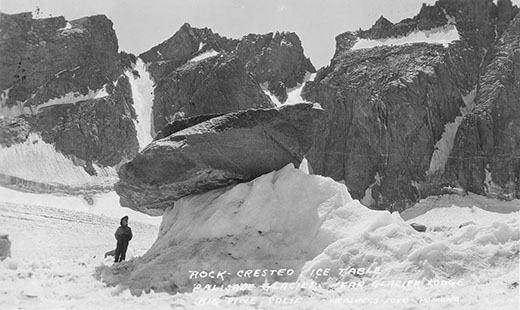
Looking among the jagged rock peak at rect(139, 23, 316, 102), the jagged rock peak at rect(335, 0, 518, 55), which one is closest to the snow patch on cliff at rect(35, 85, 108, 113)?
the jagged rock peak at rect(139, 23, 316, 102)

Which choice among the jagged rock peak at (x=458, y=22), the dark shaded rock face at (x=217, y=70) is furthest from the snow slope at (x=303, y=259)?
the jagged rock peak at (x=458, y=22)

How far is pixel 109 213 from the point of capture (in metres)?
67.7

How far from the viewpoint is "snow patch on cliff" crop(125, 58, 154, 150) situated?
94.0m

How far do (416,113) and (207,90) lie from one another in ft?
118

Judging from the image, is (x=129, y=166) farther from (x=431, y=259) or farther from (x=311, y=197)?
(x=431, y=259)

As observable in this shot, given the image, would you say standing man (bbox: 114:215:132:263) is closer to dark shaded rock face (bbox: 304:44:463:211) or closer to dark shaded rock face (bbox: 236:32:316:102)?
dark shaded rock face (bbox: 304:44:463:211)

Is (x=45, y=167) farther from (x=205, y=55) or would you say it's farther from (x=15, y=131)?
(x=205, y=55)

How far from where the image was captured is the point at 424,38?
9762 cm

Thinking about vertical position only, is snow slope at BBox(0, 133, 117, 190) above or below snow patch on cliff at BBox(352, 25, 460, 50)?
below

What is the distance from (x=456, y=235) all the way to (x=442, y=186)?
242 ft

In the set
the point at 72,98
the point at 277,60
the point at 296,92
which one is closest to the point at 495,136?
the point at 296,92

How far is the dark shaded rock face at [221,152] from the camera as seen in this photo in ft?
43.7

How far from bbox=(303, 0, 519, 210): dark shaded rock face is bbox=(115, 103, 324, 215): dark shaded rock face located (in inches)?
2701

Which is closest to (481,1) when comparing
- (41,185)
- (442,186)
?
(442,186)
